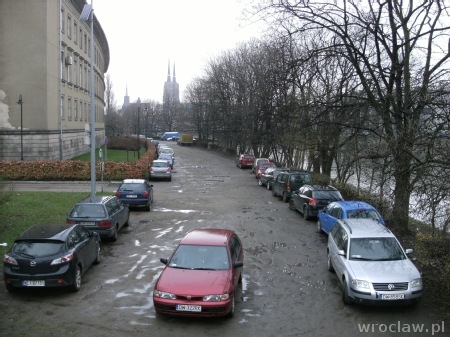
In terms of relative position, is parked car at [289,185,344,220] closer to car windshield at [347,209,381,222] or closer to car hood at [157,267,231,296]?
car windshield at [347,209,381,222]

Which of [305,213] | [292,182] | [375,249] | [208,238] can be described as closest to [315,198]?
[305,213]

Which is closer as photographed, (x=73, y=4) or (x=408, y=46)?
(x=408, y=46)

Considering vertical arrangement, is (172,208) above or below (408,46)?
below

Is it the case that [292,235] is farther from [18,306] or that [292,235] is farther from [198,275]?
[18,306]

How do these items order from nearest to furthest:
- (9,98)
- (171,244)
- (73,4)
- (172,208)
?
1. (171,244)
2. (172,208)
3. (9,98)
4. (73,4)

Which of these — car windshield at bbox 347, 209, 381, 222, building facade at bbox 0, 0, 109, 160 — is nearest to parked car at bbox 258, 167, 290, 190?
car windshield at bbox 347, 209, 381, 222

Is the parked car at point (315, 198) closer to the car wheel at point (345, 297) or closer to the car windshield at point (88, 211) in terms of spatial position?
the car windshield at point (88, 211)

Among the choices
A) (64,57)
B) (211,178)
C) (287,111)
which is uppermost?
(64,57)

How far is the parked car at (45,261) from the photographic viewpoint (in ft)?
31.6

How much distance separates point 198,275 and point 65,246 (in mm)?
3256

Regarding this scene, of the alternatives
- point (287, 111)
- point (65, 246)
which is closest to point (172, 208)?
point (65, 246)

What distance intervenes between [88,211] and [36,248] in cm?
465

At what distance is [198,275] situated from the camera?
902 cm

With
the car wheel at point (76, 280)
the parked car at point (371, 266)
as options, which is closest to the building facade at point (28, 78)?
the car wheel at point (76, 280)
